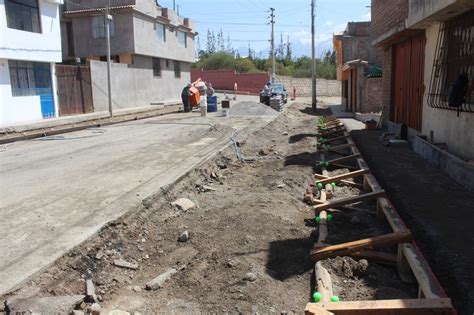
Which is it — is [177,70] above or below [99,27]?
below

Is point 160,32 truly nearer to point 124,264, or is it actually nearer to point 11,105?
point 11,105

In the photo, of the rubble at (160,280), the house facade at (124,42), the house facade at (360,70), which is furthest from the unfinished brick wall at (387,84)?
the house facade at (124,42)

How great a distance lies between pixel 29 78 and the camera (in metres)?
24.9

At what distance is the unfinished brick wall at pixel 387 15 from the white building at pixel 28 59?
16448 millimetres

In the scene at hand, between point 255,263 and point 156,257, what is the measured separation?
4.10 ft

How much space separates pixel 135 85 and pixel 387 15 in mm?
26585

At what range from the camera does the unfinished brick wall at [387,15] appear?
1299 centimetres

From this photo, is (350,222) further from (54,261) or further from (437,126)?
(437,126)

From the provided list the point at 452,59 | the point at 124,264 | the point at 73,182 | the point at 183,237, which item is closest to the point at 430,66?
the point at 452,59

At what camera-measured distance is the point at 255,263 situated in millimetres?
5141

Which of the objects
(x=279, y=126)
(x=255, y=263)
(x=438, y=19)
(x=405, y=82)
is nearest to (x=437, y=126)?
(x=438, y=19)

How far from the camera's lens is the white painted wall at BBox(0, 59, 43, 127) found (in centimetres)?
2245

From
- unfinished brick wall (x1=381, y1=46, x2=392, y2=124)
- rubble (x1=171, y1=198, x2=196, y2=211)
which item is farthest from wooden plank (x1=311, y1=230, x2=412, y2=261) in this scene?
unfinished brick wall (x1=381, y1=46, x2=392, y2=124)

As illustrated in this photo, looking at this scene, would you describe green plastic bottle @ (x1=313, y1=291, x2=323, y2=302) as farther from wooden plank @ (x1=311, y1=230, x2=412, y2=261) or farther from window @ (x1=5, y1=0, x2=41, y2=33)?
window @ (x1=5, y1=0, x2=41, y2=33)
